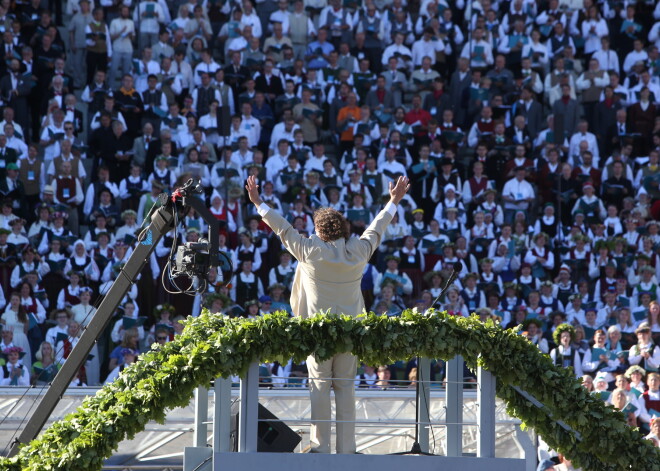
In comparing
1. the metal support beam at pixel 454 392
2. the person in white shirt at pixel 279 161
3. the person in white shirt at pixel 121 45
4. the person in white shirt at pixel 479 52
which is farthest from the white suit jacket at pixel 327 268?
the person in white shirt at pixel 479 52

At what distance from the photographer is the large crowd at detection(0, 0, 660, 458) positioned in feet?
57.3

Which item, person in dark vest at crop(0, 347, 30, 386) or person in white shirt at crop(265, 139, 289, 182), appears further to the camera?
person in white shirt at crop(265, 139, 289, 182)

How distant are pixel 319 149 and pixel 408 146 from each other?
5.18ft

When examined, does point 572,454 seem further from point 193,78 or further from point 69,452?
point 193,78

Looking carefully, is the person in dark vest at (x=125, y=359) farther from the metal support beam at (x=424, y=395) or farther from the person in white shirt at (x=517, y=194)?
the person in white shirt at (x=517, y=194)

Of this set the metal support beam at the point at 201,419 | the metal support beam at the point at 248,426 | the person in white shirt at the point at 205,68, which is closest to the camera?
the metal support beam at the point at 248,426

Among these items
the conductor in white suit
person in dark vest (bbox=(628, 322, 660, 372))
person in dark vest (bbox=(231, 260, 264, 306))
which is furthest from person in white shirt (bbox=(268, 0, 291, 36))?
the conductor in white suit

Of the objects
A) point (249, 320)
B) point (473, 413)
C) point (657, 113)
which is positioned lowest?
point (473, 413)

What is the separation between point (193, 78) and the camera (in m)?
22.0

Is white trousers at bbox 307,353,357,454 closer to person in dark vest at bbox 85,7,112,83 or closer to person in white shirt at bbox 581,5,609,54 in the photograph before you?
person in dark vest at bbox 85,7,112,83

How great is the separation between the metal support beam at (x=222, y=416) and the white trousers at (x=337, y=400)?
0.56 meters

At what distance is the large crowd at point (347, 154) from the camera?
1747 cm

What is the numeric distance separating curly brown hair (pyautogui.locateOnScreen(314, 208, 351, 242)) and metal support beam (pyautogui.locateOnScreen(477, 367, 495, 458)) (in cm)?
138

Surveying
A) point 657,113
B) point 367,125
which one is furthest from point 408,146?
point 657,113
